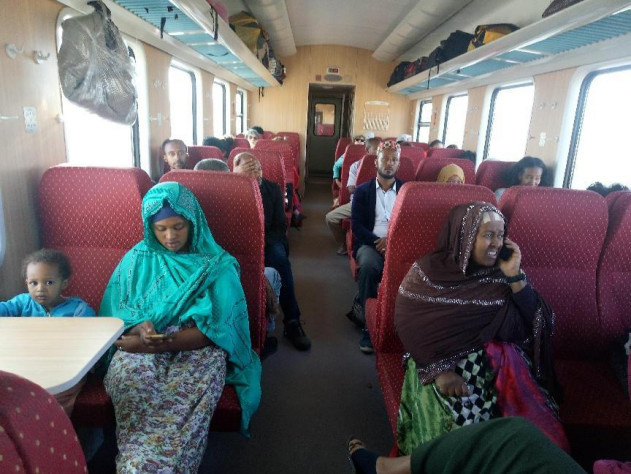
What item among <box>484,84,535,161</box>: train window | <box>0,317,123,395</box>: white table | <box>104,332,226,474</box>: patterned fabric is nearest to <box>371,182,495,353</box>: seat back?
<box>104,332,226,474</box>: patterned fabric

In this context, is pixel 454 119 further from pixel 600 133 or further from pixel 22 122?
pixel 22 122

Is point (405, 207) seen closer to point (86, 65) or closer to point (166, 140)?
point (86, 65)

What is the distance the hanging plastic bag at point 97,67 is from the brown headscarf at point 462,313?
2.15 metres

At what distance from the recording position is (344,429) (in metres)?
2.25

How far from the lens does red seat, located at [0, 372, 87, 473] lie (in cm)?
50

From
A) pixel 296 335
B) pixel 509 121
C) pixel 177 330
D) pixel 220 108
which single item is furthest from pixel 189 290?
pixel 220 108

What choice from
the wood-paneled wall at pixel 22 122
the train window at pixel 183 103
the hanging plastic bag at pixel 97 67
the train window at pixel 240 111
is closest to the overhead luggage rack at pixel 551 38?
the hanging plastic bag at pixel 97 67

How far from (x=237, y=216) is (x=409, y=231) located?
2.79 ft

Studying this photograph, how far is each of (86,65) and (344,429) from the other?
253 centimetres

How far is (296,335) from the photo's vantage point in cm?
309

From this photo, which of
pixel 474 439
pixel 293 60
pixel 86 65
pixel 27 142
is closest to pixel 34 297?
pixel 27 142

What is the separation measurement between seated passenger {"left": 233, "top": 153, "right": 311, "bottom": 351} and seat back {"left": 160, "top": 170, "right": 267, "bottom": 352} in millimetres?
910

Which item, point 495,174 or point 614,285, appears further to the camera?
point 495,174

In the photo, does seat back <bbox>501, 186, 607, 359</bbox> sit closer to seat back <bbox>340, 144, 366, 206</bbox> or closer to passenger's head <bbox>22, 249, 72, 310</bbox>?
passenger's head <bbox>22, 249, 72, 310</bbox>
